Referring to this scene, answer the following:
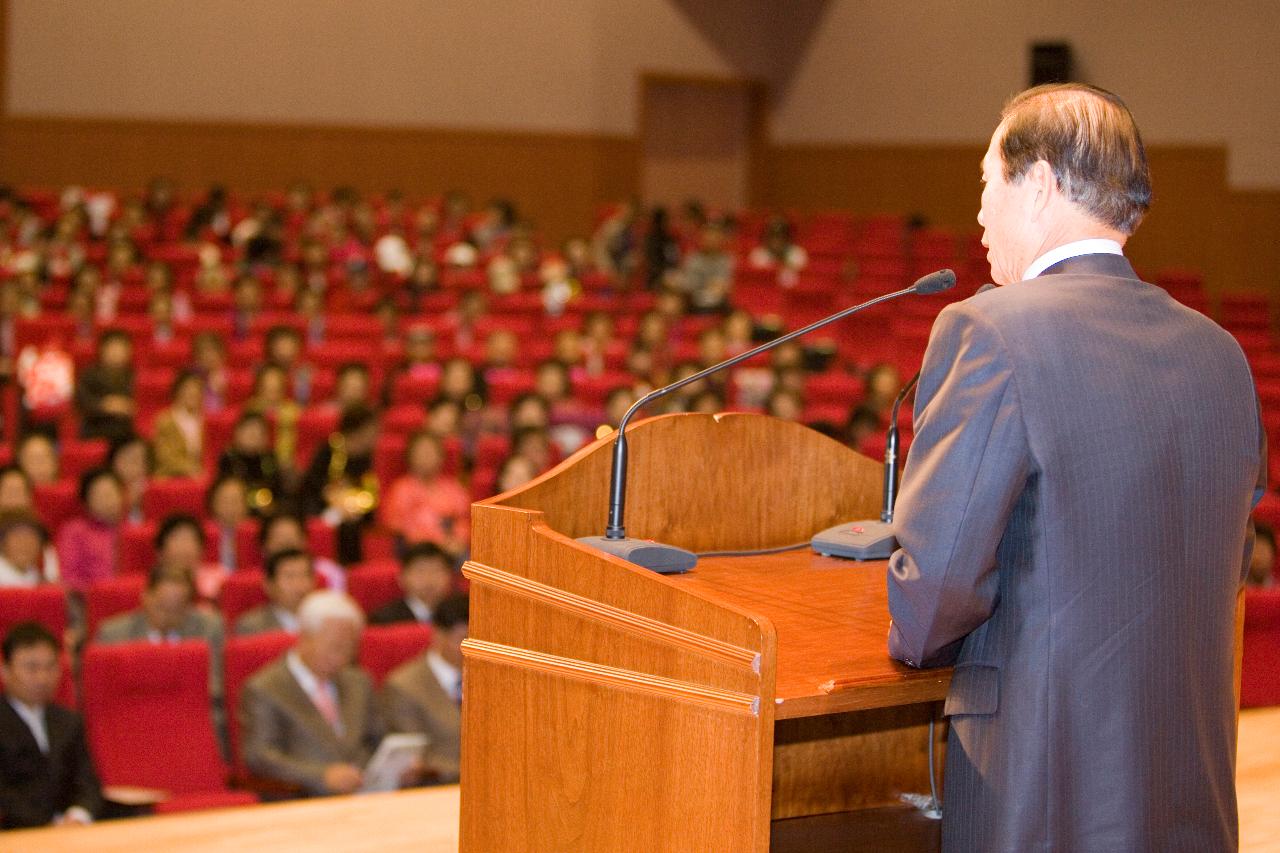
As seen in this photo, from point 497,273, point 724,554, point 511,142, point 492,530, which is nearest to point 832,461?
point 724,554

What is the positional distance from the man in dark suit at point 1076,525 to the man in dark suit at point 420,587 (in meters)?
2.04

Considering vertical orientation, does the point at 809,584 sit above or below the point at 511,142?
below

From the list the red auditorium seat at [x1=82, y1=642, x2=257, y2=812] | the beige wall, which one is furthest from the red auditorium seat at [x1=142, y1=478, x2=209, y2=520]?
the beige wall

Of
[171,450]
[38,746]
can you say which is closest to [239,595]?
[38,746]

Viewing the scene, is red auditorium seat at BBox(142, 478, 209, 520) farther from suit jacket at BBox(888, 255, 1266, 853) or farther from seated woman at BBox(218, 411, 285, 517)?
suit jacket at BBox(888, 255, 1266, 853)

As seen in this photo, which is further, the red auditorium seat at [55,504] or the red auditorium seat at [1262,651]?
the red auditorium seat at [55,504]

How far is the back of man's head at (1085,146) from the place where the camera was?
2.67ft

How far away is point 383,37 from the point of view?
812cm

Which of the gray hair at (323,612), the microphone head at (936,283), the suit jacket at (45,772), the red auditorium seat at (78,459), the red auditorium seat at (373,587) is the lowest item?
the suit jacket at (45,772)

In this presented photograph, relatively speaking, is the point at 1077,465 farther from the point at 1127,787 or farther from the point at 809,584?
the point at 809,584

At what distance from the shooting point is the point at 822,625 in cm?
93

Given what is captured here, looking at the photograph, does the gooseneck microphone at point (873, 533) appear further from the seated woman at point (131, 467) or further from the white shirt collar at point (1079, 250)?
the seated woman at point (131, 467)

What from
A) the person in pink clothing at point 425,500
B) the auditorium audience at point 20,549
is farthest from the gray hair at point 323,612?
the person in pink clothing at point 425,500

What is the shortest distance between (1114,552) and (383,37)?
7.91m
